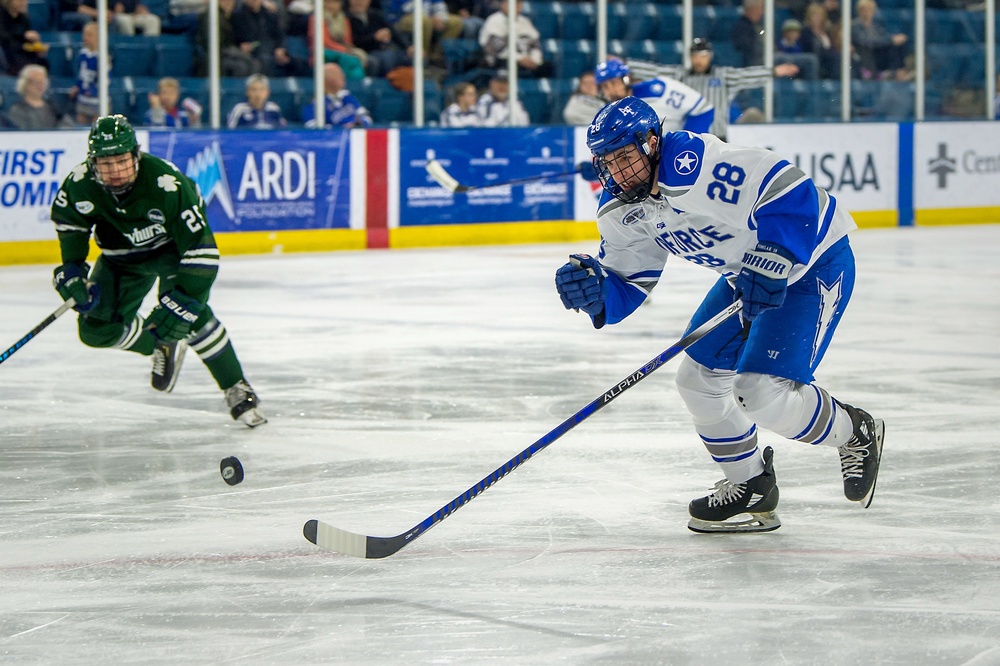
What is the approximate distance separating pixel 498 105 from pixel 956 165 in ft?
14.7

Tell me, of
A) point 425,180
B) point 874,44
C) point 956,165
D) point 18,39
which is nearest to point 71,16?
point 18,39

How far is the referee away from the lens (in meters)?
9.70

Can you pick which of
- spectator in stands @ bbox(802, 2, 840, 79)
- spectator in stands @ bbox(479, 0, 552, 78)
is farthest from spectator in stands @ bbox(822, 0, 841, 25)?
spectator in stands @ bbox(479, 0, 552, 78)

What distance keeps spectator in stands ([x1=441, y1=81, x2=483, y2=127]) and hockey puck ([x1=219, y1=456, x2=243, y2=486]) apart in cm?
838

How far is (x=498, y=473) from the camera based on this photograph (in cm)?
338

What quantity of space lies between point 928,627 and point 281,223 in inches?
352

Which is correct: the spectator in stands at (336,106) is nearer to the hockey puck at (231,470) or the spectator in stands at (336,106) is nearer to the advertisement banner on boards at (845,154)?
the advertisement banner on boards at (845,154)

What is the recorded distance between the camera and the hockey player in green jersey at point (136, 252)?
485 cm

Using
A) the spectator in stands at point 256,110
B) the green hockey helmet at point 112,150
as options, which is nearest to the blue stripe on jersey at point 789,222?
the green hockey helmet at point 112,150

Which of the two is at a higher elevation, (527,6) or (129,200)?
(527,6)

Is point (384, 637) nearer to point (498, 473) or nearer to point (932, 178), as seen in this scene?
point (498, 473)

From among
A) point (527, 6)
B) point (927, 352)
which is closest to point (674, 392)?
point (927, 352)

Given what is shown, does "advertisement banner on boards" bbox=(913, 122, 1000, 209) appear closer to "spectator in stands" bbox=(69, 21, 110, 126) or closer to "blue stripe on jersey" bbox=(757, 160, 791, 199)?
"spectator in stands" bbox=(69, 21, 110, 126)

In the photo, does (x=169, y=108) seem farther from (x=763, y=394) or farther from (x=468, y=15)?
(x=763, y=394)
